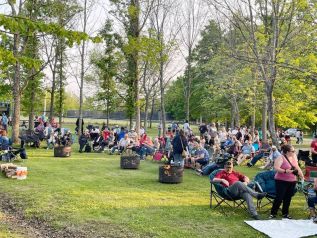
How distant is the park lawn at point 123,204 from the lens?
7152 mm

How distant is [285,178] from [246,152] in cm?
906

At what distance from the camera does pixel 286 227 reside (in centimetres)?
744

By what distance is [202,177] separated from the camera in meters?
13.2

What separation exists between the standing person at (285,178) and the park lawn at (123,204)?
45 centimetres

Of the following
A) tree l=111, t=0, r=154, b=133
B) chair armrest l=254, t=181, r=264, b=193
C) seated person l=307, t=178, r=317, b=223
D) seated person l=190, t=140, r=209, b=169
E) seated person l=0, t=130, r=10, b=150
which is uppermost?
tree l=111, t=0, r=154, b=133

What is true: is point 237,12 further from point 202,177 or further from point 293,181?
point 293,181

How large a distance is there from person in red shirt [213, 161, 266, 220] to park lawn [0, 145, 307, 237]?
11.0 inches

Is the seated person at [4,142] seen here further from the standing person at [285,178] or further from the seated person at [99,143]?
the standing person at [285,178]

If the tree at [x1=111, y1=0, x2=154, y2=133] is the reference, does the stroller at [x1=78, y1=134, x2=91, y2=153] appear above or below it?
below

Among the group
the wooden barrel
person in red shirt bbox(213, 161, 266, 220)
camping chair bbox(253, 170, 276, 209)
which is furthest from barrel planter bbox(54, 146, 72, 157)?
camping chair bbox(253, 170, 276, 209)

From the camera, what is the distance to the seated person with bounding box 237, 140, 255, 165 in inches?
666

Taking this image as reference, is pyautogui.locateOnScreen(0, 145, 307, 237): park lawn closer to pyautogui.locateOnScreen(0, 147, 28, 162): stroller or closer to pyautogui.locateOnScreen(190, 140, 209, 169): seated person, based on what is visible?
pyautogui.locateOnScreen(190, 140, 209, 169): seated person

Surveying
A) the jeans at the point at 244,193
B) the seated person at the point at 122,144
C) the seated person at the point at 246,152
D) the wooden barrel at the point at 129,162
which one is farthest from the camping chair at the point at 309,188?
the seated person at the point at 122,144

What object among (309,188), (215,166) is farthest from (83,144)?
(309,188)
